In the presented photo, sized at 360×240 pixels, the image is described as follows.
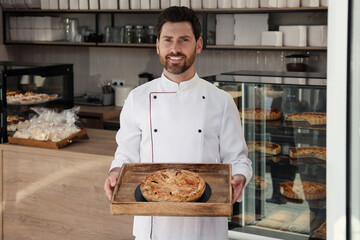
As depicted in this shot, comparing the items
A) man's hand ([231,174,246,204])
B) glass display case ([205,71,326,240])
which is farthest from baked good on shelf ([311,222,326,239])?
man's hand ([231,174,246,204])

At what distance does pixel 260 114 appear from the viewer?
2.82 metres

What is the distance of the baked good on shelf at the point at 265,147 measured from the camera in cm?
283

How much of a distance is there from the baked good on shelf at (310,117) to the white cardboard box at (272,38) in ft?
5.80

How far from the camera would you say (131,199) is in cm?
168

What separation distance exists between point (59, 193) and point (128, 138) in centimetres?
116

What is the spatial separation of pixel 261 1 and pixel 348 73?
3944 mm

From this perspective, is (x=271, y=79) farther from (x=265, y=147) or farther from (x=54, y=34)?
(x=54, y=34)

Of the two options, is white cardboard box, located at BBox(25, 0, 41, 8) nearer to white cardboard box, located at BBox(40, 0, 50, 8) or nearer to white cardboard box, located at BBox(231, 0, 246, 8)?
white cardboard box, located at BBox(40, 0, 50, 8)

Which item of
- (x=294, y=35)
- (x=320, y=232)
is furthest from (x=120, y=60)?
(x=320, y=232)

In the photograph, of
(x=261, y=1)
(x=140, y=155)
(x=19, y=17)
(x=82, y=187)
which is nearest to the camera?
(x=140, y=155)

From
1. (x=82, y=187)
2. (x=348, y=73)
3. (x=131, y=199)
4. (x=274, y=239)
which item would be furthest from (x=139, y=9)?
(x=348, y=73)

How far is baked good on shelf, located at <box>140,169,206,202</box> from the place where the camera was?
1.62m

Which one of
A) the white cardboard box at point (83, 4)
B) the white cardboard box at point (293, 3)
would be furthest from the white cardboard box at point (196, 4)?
the white cardboard box at point (83, 4)

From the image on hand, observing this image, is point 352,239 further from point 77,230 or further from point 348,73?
point 77,230
